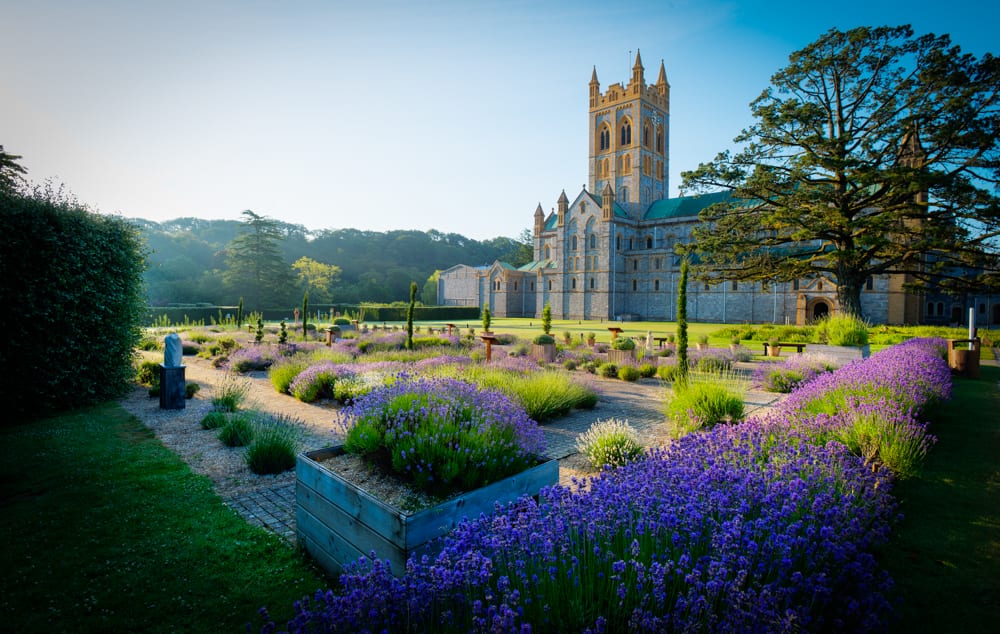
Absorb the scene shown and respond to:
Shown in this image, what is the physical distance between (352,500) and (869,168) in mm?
24943

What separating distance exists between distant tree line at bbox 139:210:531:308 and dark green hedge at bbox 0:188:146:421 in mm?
21517

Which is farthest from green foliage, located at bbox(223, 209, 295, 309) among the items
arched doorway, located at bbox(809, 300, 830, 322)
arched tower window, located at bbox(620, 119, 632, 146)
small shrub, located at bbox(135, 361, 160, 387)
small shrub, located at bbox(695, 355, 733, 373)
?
arched doorway, located at bbox(809, 300, 830, 322)

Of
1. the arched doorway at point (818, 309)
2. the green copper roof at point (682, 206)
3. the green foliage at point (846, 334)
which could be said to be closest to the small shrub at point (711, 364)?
the green foliage at point (846, 334)

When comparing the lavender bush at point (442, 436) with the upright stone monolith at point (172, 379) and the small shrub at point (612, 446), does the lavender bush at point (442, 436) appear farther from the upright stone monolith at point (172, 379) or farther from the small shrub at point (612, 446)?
the upright stone monolith at point (172, 379)

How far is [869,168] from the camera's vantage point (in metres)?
19.9

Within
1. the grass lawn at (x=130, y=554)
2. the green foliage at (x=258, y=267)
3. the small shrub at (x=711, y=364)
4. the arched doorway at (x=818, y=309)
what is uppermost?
the green foliage at (x=258, y=267)

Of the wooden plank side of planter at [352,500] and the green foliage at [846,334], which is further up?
the green foliage at [846,334]

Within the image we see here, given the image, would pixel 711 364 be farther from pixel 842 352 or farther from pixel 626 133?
pixel 626 133

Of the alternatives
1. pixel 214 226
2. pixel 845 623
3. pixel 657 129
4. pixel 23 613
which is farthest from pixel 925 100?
pixel 214 226

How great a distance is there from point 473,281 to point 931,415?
59.6 m

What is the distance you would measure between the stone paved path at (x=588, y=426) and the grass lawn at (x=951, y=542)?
108 inches

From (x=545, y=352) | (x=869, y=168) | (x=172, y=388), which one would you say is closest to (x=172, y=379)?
(x=172, y=388)

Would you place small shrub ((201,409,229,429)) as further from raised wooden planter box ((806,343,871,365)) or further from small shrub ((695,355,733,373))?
raised wooden planter box ((806,343,871,365))

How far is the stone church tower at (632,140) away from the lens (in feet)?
187
